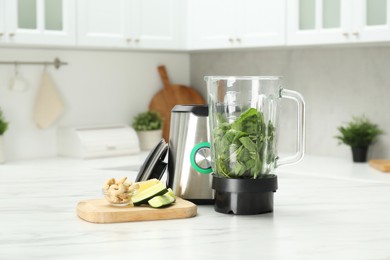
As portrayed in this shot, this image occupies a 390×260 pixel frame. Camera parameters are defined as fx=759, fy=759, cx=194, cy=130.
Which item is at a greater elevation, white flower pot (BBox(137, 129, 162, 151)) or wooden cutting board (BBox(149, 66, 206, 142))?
wooden cutting board (BBox(149, 66, 206, 142))

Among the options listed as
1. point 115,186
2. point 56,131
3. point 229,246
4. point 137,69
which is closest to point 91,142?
point 56,131

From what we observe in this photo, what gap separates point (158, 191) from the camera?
1.87m

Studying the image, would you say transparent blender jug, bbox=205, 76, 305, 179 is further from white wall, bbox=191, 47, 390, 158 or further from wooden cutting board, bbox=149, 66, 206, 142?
wooden cutting board, bbox=149, 66, 206, 142

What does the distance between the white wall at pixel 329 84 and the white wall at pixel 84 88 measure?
1.60 feet

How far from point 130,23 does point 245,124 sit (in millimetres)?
2105

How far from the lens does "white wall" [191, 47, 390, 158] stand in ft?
11.8

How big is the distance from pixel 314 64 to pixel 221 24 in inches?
20.3

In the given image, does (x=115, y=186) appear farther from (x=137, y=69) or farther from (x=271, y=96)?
(x=137, y=69)

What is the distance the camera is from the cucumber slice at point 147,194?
1869mm

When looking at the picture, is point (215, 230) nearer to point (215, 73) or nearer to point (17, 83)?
point (17, 83)

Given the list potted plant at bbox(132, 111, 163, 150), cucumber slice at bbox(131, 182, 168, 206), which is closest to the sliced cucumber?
cucumber slice at bbox(131, 182, 168, 206)

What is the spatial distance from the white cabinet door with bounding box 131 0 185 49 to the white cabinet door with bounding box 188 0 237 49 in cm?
7

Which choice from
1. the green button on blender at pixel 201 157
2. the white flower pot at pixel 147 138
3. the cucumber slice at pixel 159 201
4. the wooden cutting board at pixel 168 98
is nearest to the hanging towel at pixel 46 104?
the white flower pot at pixel 147 138

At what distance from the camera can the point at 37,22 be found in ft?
11.3
